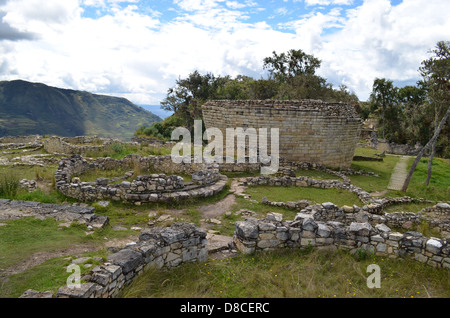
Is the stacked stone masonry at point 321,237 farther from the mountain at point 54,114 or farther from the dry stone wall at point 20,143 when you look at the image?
the mountain at point 54,114

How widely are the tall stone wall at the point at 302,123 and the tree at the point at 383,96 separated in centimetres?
2882

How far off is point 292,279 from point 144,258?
2.68 m

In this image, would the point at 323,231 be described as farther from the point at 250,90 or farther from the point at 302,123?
the point at 250,90

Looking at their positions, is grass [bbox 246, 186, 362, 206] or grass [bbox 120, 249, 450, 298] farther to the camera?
grass [bbox 246, 186, 362, 206]

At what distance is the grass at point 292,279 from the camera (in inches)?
179

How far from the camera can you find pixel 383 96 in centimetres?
4241

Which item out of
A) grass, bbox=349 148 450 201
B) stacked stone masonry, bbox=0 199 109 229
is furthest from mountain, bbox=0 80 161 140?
stacked stone masonry, bbox=0 199 109 229

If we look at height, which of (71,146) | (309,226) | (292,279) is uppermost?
(71,146)

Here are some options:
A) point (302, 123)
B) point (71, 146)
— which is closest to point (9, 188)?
point (71, 146)

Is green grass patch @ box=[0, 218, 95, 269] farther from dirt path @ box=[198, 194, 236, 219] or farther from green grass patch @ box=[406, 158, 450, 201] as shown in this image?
green grass patch @ box=[406, 158, 450, 201]

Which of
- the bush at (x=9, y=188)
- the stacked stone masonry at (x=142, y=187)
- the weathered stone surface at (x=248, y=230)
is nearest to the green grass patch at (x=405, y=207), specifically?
the stacked stone masonry at (x=142, y=187)

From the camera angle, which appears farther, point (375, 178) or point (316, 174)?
point (375, 178)

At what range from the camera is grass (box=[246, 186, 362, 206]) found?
36.5 ft

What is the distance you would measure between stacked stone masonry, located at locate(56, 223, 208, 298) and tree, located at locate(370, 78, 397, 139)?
145 feet
